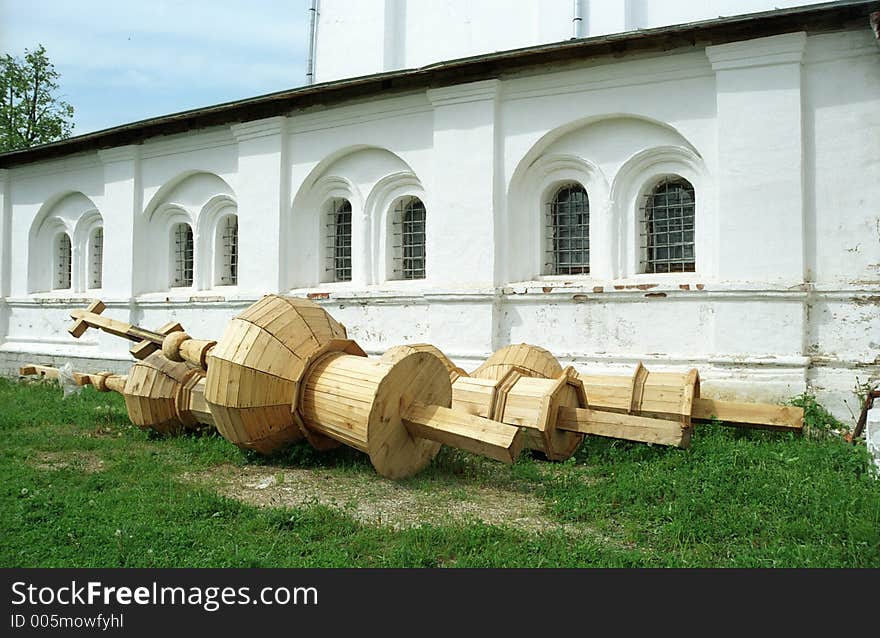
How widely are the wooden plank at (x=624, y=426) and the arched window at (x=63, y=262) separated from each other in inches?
516

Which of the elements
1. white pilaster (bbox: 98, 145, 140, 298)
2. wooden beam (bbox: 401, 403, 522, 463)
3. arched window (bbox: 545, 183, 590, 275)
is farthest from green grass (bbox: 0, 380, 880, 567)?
white pilaster (bbox: 98, 145, 140, 298)

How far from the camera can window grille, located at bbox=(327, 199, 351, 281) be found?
1178 cm

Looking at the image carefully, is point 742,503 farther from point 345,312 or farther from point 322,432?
point 345,312

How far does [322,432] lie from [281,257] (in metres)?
6.04

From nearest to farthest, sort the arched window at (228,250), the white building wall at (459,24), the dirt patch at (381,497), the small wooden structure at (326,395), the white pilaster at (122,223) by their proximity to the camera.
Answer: the dirt patch at (381,497) → the small wooden structure at (326,395) → the white building wall at (459,24) → the arched window at (228,250) → the white pilaster at (122,223)

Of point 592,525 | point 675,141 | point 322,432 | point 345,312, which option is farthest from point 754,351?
point 345,312

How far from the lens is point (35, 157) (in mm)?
14969

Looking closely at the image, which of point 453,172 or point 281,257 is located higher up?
point 453,172

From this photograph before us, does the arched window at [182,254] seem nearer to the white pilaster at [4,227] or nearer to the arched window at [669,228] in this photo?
the white pilaster at [4,227]

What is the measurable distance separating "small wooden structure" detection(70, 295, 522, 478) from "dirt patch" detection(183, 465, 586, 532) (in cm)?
28

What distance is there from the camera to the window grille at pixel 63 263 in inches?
622

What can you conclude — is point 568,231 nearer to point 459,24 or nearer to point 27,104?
point 459,24

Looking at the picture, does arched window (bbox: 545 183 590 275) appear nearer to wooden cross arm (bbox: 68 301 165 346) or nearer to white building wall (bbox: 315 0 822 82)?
white building wall (bbox: 315 0 822 82)

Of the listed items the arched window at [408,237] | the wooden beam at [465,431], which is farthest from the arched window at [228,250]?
the wooden beam at [465,431]
